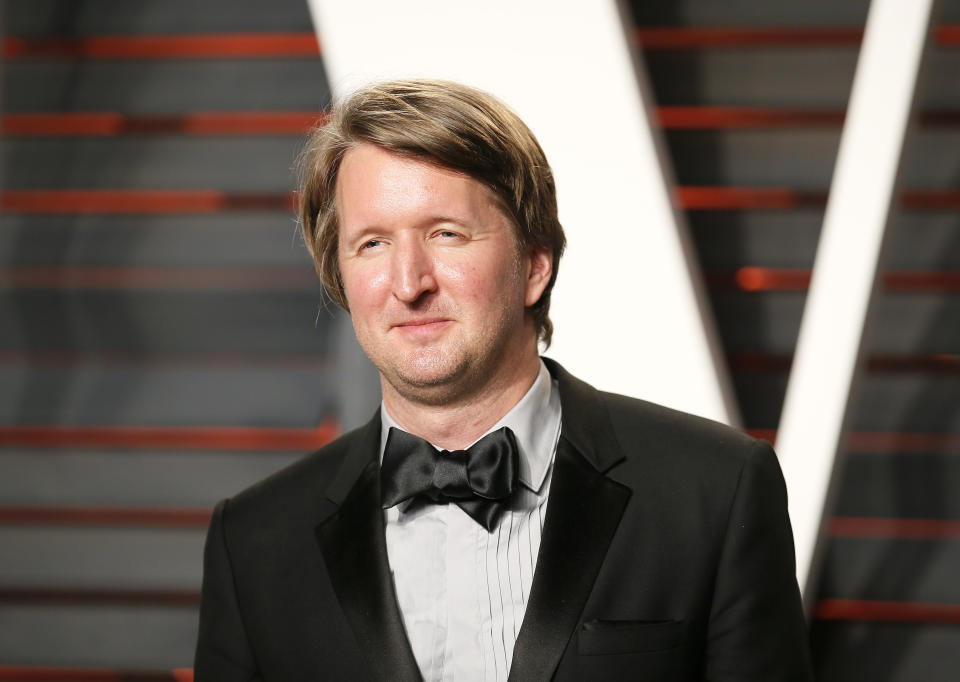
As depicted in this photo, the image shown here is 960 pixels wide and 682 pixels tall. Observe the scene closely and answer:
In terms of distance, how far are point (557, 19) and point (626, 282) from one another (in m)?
0.52

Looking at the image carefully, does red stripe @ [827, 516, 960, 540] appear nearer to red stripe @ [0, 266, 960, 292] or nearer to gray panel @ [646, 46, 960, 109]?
gray panel @ [646, 46, 960, 109]

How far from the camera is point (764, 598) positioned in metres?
1.47

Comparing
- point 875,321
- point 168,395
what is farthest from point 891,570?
point 168,395

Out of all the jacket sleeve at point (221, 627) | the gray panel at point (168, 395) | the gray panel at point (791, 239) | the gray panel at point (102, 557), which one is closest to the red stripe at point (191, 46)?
the gray panel at point (168, 395)

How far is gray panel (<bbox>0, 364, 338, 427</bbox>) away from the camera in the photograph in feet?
9.64

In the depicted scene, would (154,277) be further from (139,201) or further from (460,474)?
(460,474)

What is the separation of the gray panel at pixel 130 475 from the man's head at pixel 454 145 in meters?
1.37

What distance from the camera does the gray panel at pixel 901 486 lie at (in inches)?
105

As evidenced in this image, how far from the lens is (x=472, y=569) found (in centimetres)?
151

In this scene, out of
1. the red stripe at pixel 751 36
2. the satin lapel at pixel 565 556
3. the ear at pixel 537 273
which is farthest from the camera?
the red stripe at pixel 751 36

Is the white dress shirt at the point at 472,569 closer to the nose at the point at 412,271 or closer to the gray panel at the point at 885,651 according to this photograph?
the nose at the point at 412,271

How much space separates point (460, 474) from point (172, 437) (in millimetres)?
1655

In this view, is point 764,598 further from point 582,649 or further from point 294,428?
point 294,428

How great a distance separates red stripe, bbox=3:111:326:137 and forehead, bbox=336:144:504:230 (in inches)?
57.3
